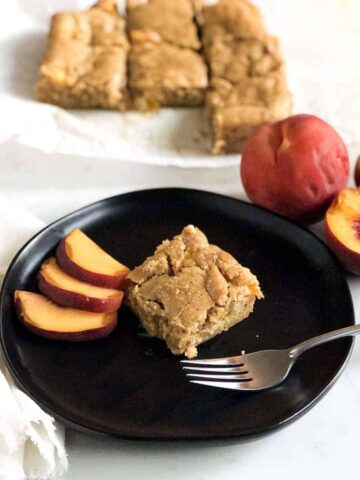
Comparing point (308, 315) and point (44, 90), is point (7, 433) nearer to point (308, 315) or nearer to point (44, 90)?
point (308, 315)

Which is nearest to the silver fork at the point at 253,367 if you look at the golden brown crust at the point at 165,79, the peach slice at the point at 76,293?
the peach slice at the point at 76,293

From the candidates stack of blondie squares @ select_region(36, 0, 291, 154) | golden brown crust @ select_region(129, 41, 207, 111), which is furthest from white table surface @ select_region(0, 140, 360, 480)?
golden brown crust @ select_region(129, 41, 207, 111)

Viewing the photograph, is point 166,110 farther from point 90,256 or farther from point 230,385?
point 230,385

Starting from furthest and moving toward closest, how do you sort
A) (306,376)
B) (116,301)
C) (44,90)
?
(44,90) → (116,301) → (306,376)

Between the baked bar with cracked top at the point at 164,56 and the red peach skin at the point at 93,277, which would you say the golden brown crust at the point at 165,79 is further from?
the red peach skin at the point at 93,277

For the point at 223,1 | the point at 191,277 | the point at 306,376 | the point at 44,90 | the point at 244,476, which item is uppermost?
the point at 223,1

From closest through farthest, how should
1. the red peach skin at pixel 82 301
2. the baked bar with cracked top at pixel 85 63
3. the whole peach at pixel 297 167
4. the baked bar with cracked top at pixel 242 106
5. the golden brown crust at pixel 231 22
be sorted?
the red peach skin at pixel 82 301 → the whole peach at pixel 297 167 → the baked bar with cracked top at pixel 242 106 → the baked bar with cracked top at pixel 85 63 → the golden brown crust at pixel 231 22

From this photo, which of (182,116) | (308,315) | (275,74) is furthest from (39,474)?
(275,74)
